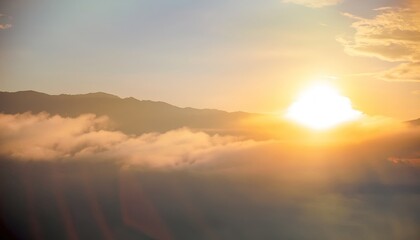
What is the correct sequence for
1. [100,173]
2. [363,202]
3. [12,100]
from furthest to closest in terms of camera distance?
[100,173]
[363,202]
[12,100]

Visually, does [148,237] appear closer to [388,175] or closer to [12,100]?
[12,100]

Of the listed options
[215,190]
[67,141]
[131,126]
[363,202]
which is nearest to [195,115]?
[131,126]

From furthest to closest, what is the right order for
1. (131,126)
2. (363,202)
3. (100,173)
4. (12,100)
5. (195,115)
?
(100,173), (363,202), (131,126), (195,115), (12,100)

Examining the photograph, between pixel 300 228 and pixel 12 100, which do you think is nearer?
pixel 12 100

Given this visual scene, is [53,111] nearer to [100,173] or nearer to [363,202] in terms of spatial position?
[100,173]

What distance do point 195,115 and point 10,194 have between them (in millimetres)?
4494

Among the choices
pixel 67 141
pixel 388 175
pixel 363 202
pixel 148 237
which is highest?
pixel 67 141

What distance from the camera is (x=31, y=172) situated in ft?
34.9

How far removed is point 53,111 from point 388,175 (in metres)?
8.66

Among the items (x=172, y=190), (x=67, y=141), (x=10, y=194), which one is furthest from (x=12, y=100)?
(x=172, y=190)

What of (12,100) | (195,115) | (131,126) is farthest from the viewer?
(131,126)

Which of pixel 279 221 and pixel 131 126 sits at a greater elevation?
pixel 131 126

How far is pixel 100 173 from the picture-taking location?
11625 mm

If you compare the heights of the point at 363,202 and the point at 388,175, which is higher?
the point at 388,175
